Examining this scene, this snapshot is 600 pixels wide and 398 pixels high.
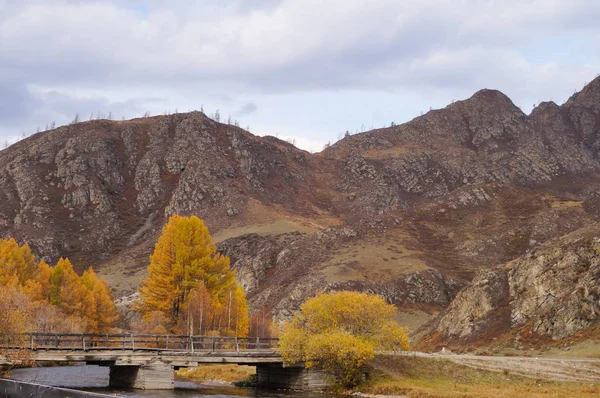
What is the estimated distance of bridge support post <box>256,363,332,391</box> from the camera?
60.6 metres

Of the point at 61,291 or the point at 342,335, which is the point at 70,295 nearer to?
the point at 61,291

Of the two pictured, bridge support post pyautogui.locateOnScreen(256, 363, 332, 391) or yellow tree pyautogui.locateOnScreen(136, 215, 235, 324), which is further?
yellow tree pyautogui.locateOnScreen(136, 215, 235, 324)

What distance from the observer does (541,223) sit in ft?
580

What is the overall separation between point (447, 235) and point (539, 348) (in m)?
98.7

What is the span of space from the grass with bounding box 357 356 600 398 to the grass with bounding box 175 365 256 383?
16657mm

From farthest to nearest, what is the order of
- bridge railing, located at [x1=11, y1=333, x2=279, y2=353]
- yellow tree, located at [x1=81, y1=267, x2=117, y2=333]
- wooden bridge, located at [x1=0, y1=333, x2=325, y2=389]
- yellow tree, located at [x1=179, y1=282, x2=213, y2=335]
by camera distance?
yellow tree, located at [x1=81, y1=267, x2=117, y2=333] < yellow tree, located at [x1=179, y1=282, x2=213, y2=335] < bridge railing, located at [x1=11, y1=333, x2=279, y2=353] < wooden bridge, located at [x1=0, y1=333, x2=325, y2=389]

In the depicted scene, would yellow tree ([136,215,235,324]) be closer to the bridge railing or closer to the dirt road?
the bridge railing

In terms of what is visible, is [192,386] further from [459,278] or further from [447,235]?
[447,235]

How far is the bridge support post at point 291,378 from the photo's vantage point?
6056 centimetres

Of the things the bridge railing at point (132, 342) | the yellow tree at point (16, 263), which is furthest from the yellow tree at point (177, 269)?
the yellow tree at point (16, 263)

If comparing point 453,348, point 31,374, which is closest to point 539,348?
point 453,348

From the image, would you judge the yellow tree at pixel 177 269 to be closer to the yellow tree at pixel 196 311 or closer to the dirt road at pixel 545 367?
the yellow tree at pixel 196 311

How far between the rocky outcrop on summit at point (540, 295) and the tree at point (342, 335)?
36592mm

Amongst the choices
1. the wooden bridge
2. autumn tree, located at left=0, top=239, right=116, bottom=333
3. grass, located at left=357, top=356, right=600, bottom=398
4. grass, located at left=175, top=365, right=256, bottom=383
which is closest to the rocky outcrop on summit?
grass, located at left=357, top=356, right=600, bottom=398
